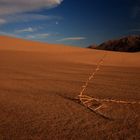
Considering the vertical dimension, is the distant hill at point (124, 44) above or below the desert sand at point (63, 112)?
below

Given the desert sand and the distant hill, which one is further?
the distant hill

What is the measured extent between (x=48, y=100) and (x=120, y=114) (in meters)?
1.13

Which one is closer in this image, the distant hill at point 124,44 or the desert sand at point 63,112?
the desert sand at point 63,112

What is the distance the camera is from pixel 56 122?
340cm

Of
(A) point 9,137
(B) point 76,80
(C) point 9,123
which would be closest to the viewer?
(A) point 9,137

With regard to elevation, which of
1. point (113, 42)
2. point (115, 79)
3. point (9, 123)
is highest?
point (9, 123)

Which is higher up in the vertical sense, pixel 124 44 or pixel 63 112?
pixel 63 112

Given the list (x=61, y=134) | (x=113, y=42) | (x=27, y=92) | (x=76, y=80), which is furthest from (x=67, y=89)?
(x=113, y=42)

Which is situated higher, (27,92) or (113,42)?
(27,92)

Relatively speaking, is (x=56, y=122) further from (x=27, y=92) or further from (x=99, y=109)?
(x=27, y=92)

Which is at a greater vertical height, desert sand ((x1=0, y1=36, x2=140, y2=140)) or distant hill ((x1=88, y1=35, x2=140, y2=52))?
desert sand ((x1=0, y1=36, x2=140, y2=140))

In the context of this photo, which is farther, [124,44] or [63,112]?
[124,44]

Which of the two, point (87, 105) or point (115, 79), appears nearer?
point (87, 105)

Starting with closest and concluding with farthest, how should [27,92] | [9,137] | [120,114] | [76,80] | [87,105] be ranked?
[9,137]
[120,114]
[87,105]
[27,92]
[76,80]
